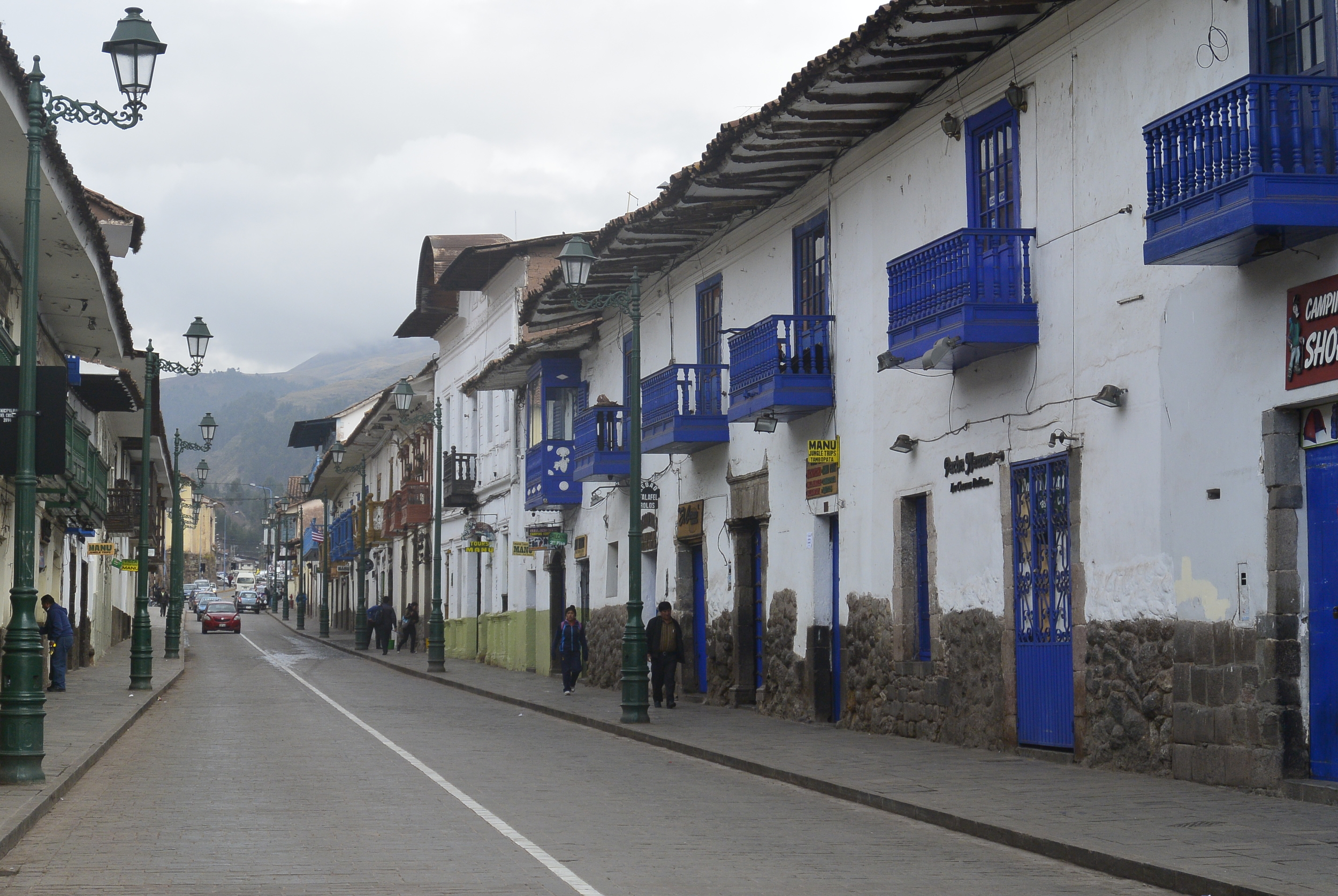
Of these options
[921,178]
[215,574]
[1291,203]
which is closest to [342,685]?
[921,178]

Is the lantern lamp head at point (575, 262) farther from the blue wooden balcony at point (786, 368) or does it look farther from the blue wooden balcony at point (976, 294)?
the blue wooden balcony at point (976, 294)

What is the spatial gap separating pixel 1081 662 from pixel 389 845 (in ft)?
22.8

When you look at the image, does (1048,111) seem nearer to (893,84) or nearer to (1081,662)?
(893,84)

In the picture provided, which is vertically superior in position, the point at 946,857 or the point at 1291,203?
the point at 1291,203

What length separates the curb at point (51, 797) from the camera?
1013cm

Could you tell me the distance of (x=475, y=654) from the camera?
1716 inches

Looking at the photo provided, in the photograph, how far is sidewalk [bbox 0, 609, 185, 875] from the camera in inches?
446

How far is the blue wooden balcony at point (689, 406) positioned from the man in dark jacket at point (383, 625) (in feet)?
87.5

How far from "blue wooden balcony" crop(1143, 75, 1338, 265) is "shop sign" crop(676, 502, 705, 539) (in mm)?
14214

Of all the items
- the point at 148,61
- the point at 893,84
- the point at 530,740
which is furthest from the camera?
the point at 530,740

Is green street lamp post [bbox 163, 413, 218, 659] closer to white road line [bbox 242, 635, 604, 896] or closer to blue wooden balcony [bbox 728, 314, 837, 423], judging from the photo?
white road line [bbox 242, 635, 604, 896]

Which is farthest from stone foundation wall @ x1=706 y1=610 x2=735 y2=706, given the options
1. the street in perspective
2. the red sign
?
the red sign

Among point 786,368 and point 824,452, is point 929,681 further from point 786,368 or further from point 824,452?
point 786,368

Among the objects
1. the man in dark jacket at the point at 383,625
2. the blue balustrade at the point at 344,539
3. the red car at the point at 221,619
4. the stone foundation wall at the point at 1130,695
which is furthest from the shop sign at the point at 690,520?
the red car at the point at 221,619
